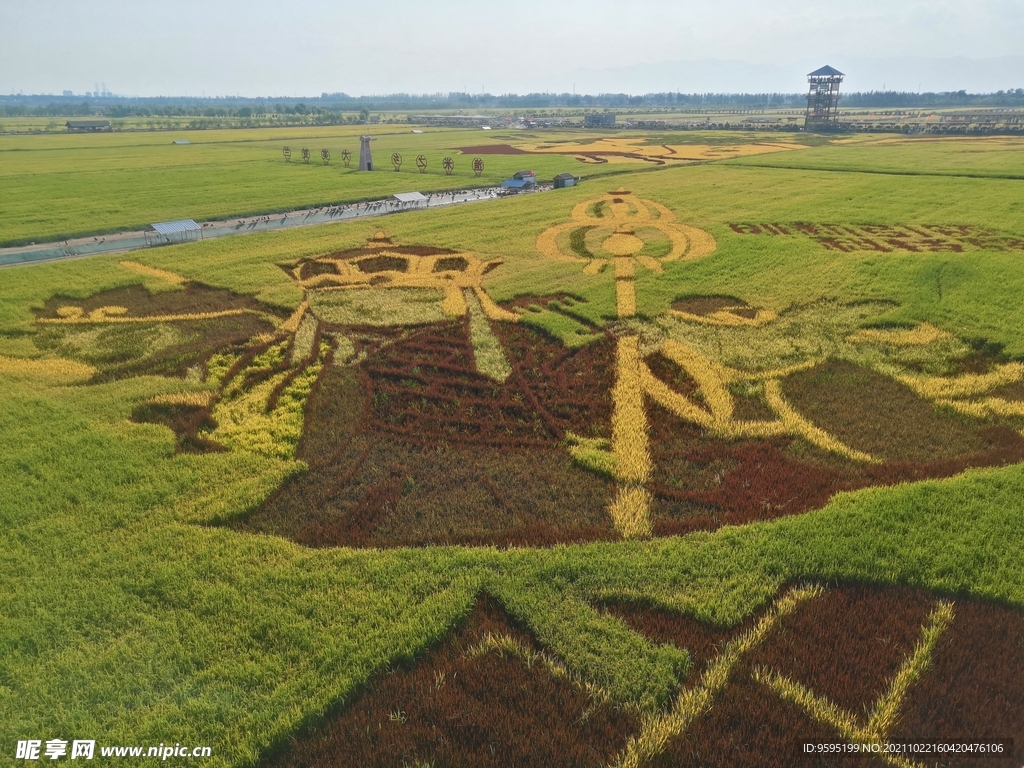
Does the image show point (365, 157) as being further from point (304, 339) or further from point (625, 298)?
point (304, 339)

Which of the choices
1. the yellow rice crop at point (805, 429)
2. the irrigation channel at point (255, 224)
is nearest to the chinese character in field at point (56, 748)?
the yellow rice crop at point (805, 429)

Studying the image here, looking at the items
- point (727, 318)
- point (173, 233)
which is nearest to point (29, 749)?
point (727, 318)

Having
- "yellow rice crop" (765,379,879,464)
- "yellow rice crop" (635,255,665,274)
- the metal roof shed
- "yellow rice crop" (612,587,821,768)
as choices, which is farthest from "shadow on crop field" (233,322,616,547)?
the metal roof shed

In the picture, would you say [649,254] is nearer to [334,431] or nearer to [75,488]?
[334,431]

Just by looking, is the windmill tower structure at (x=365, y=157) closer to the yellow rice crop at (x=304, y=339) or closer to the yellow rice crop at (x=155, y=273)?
the yellow rice crop at (x=155, y=273)

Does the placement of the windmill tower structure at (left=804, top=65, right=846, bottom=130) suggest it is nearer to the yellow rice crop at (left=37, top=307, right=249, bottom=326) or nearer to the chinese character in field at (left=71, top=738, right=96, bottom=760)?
the yellow rice crop at (left=37, top=307, right=249, bottom=326)

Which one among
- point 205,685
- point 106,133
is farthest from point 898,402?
point 106,133
